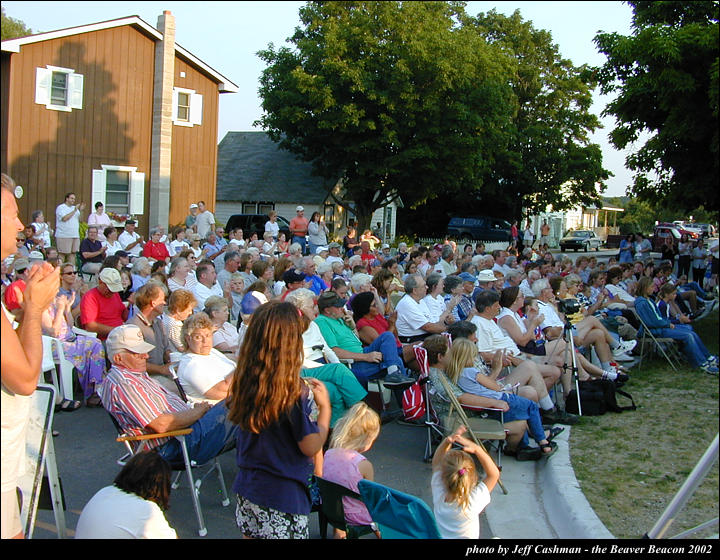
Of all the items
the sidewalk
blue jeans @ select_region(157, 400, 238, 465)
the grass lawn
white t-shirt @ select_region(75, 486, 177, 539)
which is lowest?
the sidewalk

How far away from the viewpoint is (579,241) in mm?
46500

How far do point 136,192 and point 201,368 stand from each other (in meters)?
19.0

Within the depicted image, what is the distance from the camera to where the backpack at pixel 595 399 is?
25.1 ft

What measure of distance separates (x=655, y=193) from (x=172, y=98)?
15464 mm

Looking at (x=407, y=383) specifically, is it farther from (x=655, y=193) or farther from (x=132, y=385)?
(x=655, y=193)

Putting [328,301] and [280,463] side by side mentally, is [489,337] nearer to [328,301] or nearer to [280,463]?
[328,301]

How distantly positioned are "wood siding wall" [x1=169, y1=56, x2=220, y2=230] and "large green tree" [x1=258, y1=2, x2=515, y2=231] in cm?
456

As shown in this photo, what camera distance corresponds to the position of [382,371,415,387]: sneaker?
6.95m

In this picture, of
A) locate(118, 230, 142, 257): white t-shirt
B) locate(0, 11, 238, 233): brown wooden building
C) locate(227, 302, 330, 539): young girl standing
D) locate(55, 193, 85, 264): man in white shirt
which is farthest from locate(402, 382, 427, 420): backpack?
locate(0, 11, 238, 233): brown wooden building

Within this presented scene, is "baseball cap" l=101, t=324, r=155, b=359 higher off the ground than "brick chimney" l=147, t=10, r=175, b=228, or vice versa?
"brick chimney" l=147, t=10, r=175, b=228

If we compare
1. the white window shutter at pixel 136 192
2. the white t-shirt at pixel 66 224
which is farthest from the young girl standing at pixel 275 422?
the white window shutter at pixel 136 192

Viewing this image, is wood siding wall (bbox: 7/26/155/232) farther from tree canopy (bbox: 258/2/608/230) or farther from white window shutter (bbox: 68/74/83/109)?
tree canopy (bbox: 258/2/608/230)

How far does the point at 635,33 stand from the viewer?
1334cm
